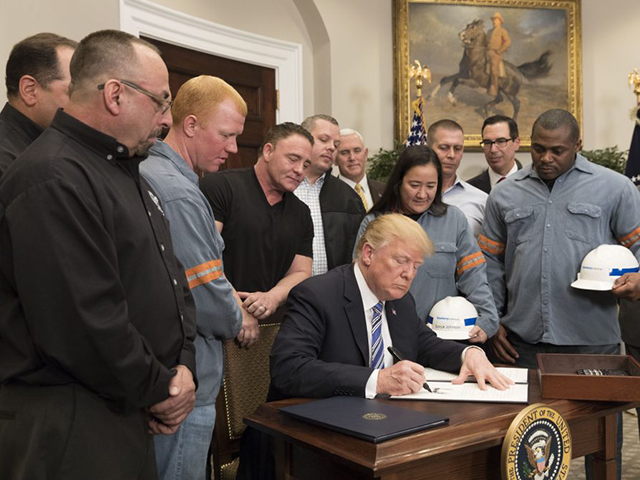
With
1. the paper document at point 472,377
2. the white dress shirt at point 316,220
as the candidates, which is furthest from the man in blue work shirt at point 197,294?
the white dress shirt at point 316,220

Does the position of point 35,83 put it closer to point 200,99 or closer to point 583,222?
point 200,99

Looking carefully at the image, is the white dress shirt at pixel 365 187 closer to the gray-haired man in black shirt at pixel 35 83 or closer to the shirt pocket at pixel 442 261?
the shirt pocket at pixel 442 261

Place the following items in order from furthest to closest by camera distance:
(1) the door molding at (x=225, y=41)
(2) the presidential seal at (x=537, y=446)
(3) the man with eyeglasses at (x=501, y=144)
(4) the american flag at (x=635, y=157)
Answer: (4) the american flag at (x=635, y=157) → (1) the door molding at (x=225, y=41) → (3) the man with eyeglasses at (x=501, y=144) → (2) the presidential seal at (x=537, y=446)

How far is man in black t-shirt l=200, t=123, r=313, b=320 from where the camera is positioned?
121 inches

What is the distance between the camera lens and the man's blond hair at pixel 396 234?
246 centimetres

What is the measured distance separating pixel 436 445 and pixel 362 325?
73 cm

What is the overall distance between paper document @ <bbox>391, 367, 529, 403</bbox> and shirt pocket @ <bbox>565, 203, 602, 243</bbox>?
0.99m

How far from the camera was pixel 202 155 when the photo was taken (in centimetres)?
251

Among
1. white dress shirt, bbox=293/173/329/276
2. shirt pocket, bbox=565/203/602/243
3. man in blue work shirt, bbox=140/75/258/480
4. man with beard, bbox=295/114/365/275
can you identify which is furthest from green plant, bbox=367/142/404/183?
man in blue work shirt, bbox=140/75/258/480

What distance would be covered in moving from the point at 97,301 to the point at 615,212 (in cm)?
253

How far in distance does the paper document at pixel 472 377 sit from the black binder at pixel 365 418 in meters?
0.42

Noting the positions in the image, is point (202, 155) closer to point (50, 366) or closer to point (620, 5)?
point (50, 366)

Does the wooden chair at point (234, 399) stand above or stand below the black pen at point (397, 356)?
below

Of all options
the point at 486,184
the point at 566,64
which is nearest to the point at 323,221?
the point at 486,184
